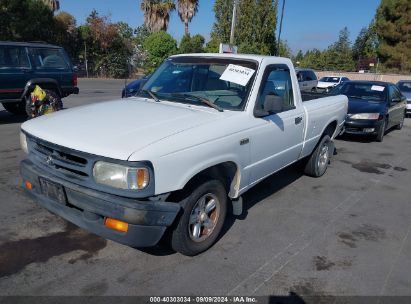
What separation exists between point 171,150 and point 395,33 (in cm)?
4857

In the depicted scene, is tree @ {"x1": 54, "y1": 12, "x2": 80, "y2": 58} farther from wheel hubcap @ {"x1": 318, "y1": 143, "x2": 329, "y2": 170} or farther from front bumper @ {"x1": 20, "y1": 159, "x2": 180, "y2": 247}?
front bumper @ {"x1": 20, "y1": 159, "x2": 180, "y2": 247}

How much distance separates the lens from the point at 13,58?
9.83m

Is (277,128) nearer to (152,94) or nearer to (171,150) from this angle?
(152,94)

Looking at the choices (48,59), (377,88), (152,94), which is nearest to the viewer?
(152,94)

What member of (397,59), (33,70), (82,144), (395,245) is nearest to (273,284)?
(395,245)

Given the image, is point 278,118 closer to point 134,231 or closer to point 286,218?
point 286,218

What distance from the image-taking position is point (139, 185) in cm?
297

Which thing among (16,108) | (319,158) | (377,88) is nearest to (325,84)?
(377,88)

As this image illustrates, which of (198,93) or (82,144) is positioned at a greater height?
(198,93)

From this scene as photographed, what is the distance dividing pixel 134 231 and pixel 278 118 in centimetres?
230

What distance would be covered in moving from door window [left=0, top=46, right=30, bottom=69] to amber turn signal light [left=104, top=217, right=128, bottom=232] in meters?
8.26

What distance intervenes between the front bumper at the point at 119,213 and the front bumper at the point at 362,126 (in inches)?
310

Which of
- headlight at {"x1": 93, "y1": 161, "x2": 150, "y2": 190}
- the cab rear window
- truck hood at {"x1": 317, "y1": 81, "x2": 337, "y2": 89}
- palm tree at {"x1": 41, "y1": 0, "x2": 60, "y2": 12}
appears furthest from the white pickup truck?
palm tree at {"x1": 41, "y1": 0, "x2": 60, "y2": 12}

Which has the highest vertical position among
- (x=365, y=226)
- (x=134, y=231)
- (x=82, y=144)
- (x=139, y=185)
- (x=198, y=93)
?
(x=198, y=93)
